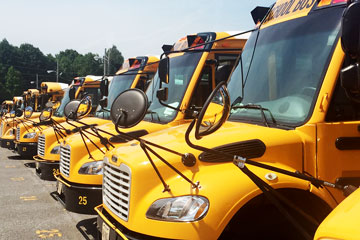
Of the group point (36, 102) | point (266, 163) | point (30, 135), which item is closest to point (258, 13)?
point (266, 163)

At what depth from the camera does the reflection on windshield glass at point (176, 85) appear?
537 centimetres

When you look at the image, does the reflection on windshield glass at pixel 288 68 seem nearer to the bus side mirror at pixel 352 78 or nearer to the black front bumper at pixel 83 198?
the bus side mirror at pixel 352 78

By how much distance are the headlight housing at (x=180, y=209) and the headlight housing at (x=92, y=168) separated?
2424 millimetres

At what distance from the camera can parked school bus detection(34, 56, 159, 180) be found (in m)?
7.14

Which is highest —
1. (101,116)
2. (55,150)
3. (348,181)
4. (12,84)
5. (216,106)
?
(216,106)

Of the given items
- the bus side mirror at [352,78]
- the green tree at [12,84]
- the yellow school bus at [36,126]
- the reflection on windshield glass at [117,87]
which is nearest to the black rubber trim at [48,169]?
the reflection on windshield glass at [117,87]

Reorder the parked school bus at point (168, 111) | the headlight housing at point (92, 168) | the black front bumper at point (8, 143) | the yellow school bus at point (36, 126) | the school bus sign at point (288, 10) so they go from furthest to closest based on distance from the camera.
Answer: the black front bumper at point (8, 143) → the yellow school bus at point (36, 126) → the headlight housing at point (92, 168) → the parked school bus at point (168, 111) → the school bus sign at point (288, 10)

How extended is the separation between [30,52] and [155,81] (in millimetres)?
96388

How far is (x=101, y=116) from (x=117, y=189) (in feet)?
16.5

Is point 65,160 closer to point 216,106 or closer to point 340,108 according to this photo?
point 216,106

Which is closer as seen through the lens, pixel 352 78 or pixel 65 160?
pixel 352 78

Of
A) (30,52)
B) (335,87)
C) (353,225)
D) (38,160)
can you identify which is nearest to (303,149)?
(335,87)

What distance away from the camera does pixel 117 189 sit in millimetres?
3109

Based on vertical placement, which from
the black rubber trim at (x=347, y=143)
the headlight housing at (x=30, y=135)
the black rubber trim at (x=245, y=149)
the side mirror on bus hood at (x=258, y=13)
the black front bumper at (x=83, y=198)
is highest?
the side mirror on bus hood at (x=258, y=13)
